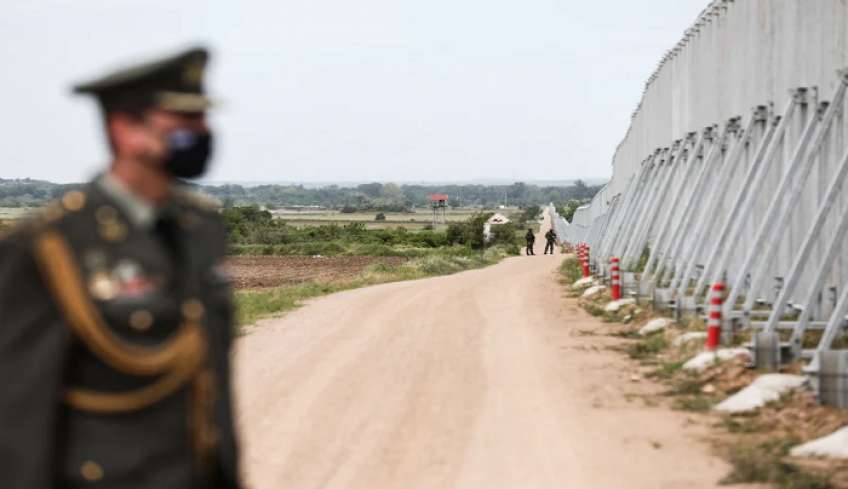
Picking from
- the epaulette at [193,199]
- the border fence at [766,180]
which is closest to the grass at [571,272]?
the border fence at [766,180]

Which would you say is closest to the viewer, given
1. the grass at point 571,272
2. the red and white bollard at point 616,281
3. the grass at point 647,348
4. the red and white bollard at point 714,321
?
the red and white bollard at point 714,321

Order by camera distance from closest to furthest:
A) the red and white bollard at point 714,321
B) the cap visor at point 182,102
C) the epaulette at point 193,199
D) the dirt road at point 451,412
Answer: the cap visor at point 182,102 → the epaulette at point 193,199 → the dirt road at point 451,412 → the red and white bollard at point 714,321

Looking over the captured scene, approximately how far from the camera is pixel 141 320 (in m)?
3.14

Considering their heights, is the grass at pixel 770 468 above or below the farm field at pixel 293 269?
above

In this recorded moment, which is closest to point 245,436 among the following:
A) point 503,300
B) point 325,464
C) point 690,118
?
point 325,464

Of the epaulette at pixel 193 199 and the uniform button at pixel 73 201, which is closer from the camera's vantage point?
the uniform button at pixel 73 201

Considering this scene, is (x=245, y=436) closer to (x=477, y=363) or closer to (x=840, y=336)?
(x=477, y=363)

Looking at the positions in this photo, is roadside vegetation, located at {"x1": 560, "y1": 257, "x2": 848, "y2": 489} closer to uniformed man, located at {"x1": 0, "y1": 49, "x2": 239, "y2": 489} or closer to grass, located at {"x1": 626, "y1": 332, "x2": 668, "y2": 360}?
grass, located at {"x1": 626, "y1": 332, "x2": 668, "y2": 360}

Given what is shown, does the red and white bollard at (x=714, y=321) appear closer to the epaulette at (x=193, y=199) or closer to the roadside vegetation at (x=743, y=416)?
the roadside vegetation at (x=743, y=416)

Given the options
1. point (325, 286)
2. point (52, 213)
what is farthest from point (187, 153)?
point (325, 286)

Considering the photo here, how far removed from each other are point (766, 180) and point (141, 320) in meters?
19.8

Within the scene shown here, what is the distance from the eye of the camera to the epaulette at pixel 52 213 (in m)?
3.13

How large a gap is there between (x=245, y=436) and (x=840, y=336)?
24.7ft

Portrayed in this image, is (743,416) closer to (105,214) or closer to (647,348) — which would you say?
(647,348)
